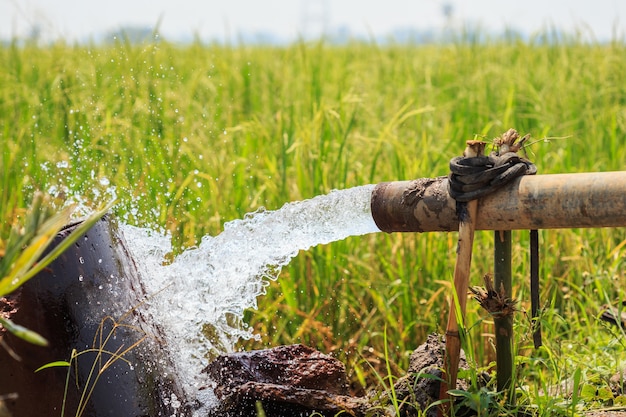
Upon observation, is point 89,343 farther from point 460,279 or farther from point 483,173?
point 483,173

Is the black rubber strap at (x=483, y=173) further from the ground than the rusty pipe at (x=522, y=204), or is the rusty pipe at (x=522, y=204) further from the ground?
the black rubber strap at (x=483, y=173)

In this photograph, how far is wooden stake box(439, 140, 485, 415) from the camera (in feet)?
6.51

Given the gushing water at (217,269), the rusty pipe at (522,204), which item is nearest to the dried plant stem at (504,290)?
the rusty pipe at (522,204)

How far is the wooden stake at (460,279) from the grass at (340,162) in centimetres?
8

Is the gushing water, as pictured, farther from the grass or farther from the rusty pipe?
the grass

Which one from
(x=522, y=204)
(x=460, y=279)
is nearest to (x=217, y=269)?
(x=460, y=279)

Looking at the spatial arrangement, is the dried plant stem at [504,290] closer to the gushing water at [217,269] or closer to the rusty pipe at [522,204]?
the rusty pipe at [522,204]

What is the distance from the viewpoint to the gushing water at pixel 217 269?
2424 millimetres

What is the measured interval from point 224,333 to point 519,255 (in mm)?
1323

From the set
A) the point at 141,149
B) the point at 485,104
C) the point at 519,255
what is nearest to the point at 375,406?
the point at 519,255

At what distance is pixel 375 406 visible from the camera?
7.11ft

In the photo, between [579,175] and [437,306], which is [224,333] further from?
[579,175]

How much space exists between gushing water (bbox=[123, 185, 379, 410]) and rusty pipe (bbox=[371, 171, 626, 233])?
277 mm

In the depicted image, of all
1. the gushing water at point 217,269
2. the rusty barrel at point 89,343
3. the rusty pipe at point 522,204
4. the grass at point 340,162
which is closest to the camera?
the rusty pipe at point 522,204
